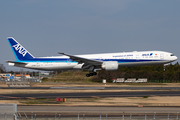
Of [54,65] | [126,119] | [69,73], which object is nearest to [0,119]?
[126,119]

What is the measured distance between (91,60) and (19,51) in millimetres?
16827

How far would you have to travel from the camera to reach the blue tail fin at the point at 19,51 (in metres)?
48.8

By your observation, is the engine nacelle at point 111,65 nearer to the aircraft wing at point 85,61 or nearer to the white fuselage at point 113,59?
the white fuselage at point 113,59

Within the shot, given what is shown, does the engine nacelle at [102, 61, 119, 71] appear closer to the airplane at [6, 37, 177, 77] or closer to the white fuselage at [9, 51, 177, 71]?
the airplane at [6, 37, 177, 77]

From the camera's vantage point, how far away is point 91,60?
141ft

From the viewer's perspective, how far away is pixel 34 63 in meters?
47.1

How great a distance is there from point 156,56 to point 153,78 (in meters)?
34.0

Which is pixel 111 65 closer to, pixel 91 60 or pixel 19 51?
pixel 91 60

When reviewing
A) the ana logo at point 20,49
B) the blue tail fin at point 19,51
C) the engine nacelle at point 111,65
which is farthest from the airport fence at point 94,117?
the ana logo at point 20,49

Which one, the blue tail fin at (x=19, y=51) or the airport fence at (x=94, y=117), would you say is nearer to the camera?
the airport fence at (x=94, y=117)

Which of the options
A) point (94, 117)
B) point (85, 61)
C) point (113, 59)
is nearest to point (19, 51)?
point (85, 61)

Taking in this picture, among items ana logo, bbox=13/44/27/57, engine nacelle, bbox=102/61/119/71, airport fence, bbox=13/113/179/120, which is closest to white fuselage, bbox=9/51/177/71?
engine nacelle, bbox=102/61/119/71

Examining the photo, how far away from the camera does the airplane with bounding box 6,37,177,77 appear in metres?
42.2

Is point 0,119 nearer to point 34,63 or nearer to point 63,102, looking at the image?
point 63,102
